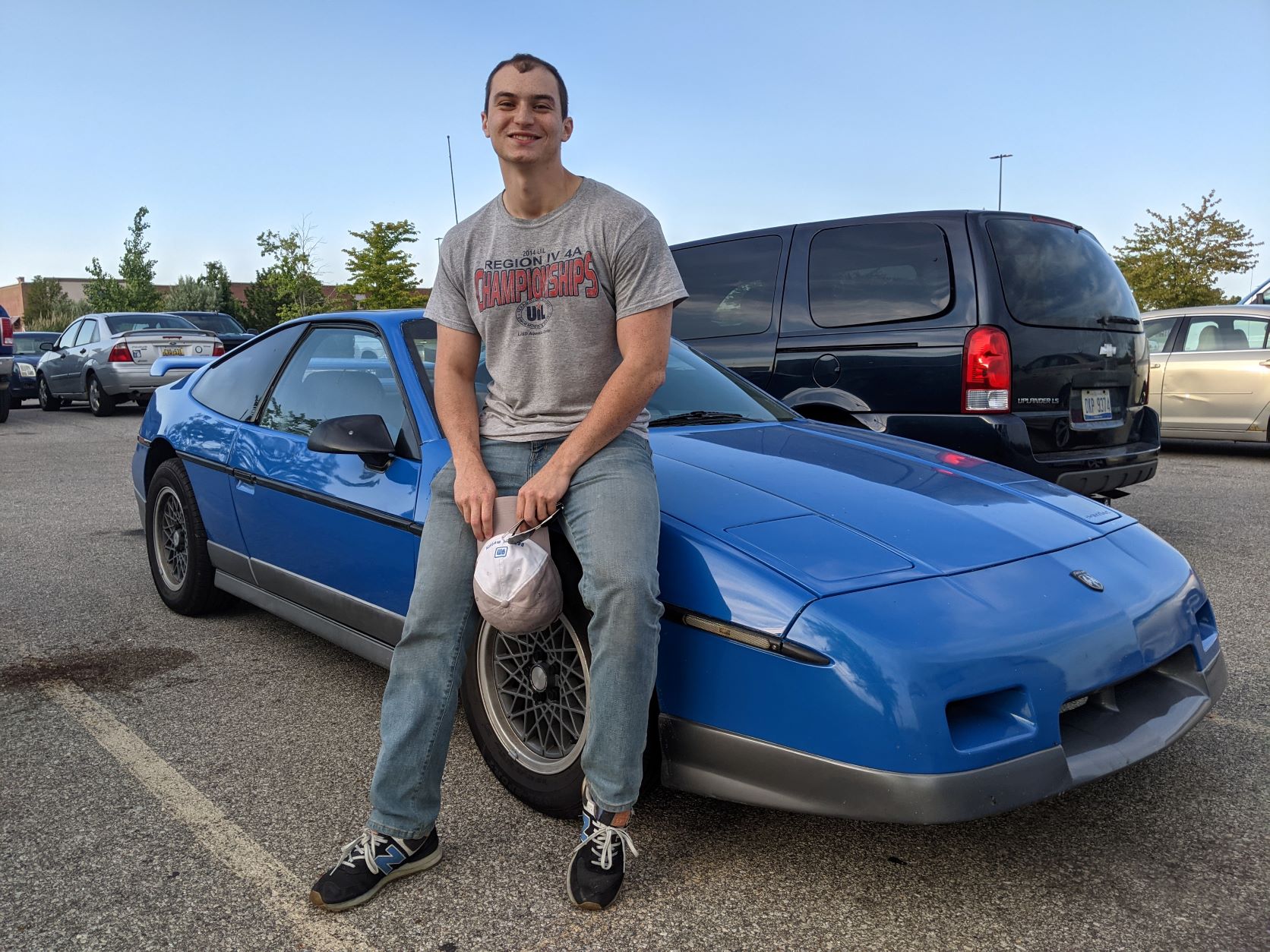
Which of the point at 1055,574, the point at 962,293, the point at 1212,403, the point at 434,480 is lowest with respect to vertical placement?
the point at 1212,403

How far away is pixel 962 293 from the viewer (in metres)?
5.11

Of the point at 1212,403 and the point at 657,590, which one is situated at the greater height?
the point at 657,590

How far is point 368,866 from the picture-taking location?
2.42 metres

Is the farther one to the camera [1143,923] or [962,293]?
[962,293]

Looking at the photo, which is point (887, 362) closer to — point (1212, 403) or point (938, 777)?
point (938, 777)

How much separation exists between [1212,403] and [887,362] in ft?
22.1

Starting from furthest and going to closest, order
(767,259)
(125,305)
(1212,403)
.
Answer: (125,305)
(1212,403)
(767,259)

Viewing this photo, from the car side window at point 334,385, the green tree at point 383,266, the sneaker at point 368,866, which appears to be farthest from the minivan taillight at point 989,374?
the green tree at point 383,266

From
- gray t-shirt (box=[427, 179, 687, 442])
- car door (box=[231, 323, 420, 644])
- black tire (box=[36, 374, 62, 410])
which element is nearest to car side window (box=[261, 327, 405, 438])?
car door (box=[231, 323, 420, 644])

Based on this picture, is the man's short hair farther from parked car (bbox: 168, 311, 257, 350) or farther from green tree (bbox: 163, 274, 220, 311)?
green tree (bbox: 163, 274, 220, 311)

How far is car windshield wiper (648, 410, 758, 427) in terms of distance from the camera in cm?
350

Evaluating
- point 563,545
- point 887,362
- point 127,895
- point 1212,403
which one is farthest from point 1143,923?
point 1212,403

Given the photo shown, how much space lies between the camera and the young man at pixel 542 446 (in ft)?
7.77

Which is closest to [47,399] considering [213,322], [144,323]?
[213,322]
